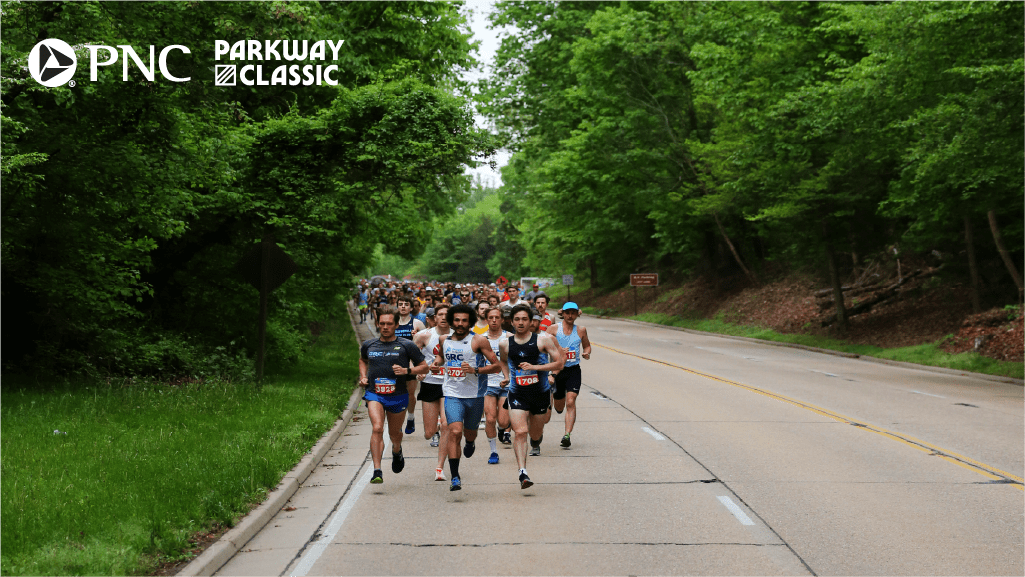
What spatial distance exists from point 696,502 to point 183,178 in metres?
9.88

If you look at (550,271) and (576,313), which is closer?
(576,313)

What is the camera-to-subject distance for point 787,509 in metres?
8.36

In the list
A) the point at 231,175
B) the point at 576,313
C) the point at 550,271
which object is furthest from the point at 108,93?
the point at 550,271

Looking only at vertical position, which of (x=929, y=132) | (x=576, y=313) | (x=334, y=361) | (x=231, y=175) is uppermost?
(x=929, y=132)

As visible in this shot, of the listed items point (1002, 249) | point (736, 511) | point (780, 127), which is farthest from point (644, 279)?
point (736, 511)

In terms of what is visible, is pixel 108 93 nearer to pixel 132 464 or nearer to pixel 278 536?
pixel 132 464

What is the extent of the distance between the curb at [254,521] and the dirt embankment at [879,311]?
62.4 ft

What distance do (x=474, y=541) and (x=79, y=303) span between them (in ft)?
34.5

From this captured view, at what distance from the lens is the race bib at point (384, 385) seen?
9.76m

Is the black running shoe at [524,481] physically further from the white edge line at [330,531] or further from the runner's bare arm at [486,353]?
the white edge line at [330,531]

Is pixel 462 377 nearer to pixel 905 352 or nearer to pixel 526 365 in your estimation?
pixel 526 365

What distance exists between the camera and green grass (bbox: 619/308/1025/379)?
2284 centimetres

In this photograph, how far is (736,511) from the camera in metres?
8.27

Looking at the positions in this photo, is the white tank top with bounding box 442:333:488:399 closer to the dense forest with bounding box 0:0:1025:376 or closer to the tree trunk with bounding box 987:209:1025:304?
the dense forest with bounding box 0:0:1025:376
